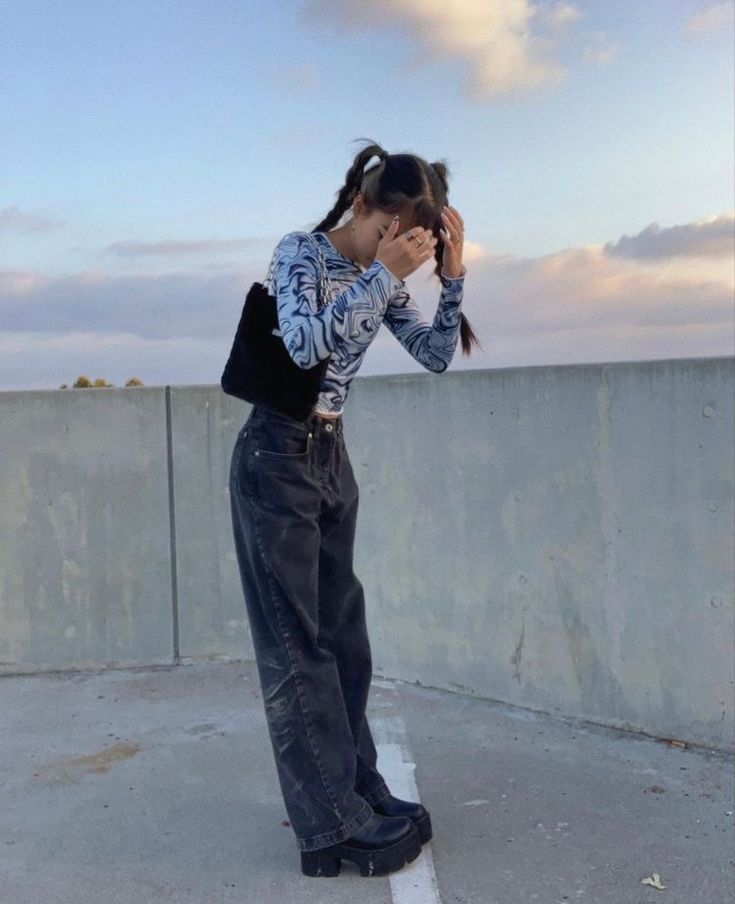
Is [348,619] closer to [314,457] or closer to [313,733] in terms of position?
[313,733]

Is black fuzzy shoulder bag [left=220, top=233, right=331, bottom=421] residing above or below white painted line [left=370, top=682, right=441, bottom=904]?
above

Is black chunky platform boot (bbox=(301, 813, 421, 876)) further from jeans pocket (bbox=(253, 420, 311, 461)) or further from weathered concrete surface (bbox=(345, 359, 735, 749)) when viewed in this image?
weathered concrete surface (bbox=(345, 359, 735, 749))

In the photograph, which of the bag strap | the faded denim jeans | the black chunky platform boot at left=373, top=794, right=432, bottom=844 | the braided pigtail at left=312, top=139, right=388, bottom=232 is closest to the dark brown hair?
the braided pigtail at left=312, top=139, right=388, bottom=232

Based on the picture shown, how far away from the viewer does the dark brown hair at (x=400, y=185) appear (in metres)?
2.43

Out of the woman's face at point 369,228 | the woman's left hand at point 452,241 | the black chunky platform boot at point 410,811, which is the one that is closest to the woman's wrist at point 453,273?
the woman's left hand at point 452,241

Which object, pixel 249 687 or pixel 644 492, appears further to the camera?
pixel 249 687

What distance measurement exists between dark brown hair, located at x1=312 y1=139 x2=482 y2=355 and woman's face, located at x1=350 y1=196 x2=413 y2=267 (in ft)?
0.05

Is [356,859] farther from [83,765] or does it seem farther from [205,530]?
[205,530]

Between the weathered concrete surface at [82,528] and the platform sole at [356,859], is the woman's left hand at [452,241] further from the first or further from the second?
the weathered concrete surface at [82,528]

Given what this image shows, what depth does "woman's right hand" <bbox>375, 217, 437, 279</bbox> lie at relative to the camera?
2.31 m

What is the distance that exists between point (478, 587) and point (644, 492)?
2.66 feet

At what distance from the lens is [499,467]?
12.7 feet

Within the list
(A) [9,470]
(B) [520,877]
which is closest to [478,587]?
(B) [520,877]

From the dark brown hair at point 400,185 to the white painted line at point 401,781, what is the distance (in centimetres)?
165
